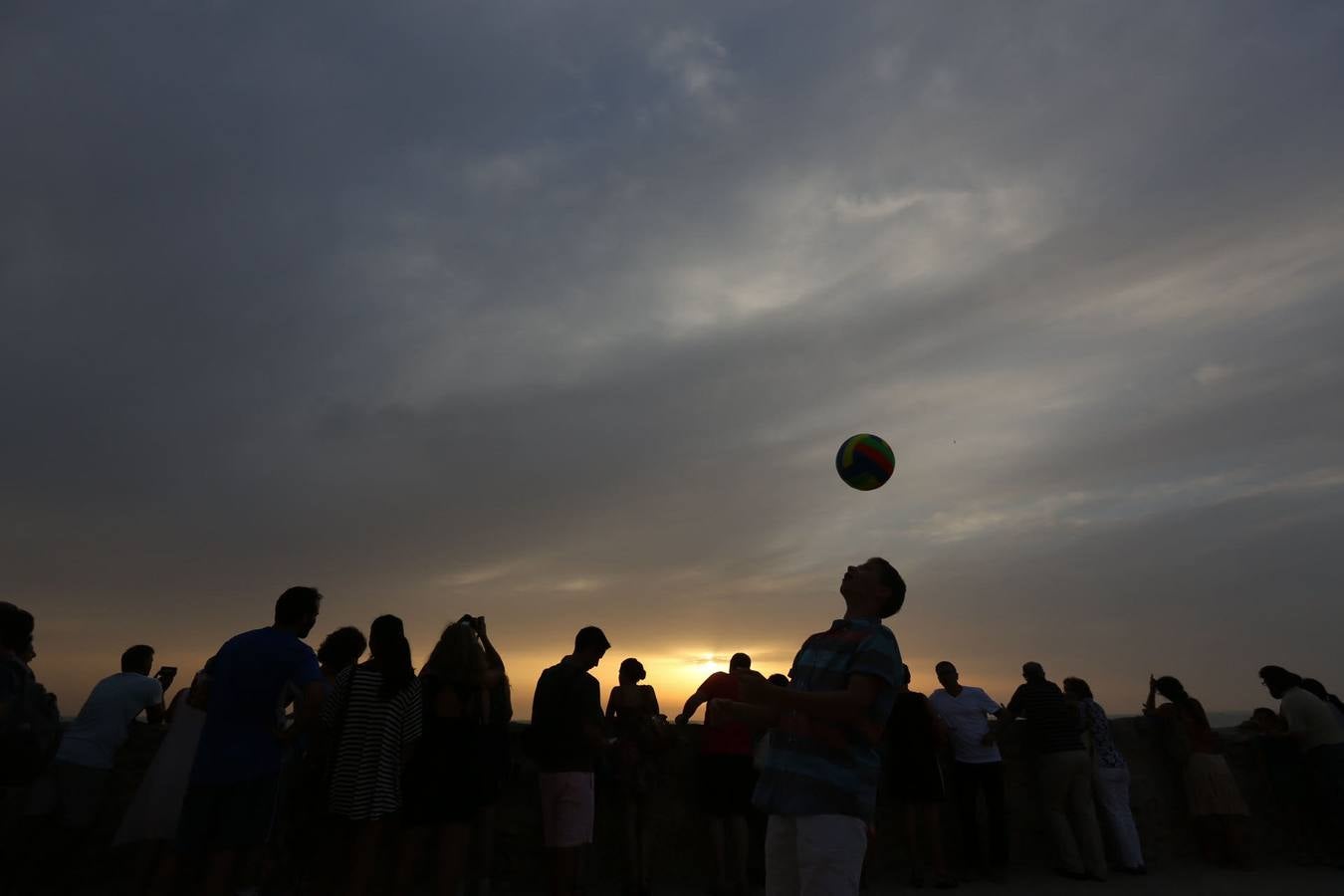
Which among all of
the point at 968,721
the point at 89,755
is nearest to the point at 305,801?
the point at 89,755

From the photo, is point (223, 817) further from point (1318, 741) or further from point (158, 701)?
point (1318, 741)

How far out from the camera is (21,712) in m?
4.75

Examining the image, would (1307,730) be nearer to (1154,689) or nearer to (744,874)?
(1154,689)

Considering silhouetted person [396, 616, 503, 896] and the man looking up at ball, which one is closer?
the man looking up at ball

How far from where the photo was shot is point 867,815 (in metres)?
3.25

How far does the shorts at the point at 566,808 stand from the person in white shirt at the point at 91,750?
315 cm

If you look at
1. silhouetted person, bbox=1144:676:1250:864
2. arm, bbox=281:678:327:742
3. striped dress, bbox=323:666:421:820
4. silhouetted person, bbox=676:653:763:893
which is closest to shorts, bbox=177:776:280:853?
arm, bbox=281:678:327:742

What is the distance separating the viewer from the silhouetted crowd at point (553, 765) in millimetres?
3396

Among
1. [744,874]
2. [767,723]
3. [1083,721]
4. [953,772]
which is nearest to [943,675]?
[953,772]

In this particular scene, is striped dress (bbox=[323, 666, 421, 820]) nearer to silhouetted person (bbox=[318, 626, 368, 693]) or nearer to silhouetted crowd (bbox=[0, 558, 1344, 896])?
silhouetted crowd (bbox=[0, 558, 1344, 896])

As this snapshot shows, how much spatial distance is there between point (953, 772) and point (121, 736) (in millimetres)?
7641

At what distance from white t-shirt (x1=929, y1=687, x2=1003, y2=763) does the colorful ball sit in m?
2.44

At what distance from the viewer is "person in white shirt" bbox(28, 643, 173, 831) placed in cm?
599

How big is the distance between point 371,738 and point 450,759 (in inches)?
22.8
